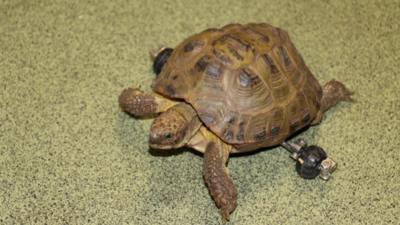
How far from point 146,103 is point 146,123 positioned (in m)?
0.11

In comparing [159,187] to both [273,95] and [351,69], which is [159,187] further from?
[351,69]

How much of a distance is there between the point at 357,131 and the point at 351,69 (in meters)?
0.25

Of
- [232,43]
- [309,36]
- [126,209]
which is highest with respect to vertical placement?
[232,43]

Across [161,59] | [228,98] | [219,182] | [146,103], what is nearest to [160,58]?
[161,59]

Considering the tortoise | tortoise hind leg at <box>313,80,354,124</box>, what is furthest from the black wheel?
tortoise hind leg at <box>313,80,354,124</box>

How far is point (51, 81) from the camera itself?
64.4 inches

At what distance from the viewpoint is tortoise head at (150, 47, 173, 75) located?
1.58 metres

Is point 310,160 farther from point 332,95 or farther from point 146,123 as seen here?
point 146,123

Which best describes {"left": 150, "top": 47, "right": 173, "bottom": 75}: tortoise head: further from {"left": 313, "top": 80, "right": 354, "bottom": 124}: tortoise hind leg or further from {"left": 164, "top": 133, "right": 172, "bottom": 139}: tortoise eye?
{"left": 313, "top": 80, "right": 354, "bottom": 124}: tortoise hind leg

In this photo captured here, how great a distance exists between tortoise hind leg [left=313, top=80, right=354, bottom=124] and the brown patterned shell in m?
0.11

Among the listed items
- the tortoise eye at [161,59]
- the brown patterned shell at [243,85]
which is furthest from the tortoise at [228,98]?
the tortoise eye at [161,59]

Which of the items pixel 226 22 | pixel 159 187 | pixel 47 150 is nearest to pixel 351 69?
pixel 226 22

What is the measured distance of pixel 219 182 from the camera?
1342 mm

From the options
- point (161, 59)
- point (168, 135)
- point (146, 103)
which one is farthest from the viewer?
point (161, 59)
